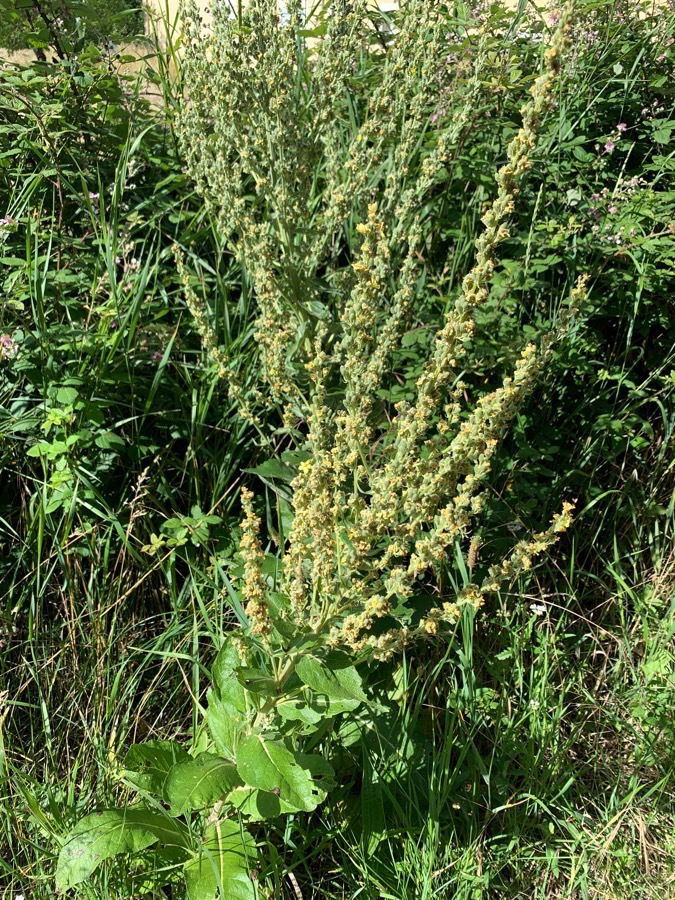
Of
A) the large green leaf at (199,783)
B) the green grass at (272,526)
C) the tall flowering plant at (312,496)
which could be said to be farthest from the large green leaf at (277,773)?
the green grass at (272,526)

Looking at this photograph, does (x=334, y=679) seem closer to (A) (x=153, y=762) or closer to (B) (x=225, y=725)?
(B) (x=225, y=725)

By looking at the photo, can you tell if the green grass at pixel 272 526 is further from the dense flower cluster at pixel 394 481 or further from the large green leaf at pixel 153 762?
the dense flower cluster at pixel 394 481

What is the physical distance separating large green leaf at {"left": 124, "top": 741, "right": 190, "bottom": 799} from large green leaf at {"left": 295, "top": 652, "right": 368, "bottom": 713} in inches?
16.6

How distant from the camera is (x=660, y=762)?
7.50 ft

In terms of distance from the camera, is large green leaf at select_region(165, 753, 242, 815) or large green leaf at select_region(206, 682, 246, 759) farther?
large green leaf at select_region(206, 682, 246, 759)

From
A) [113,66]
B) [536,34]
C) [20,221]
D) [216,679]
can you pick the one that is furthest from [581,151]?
[216,679]

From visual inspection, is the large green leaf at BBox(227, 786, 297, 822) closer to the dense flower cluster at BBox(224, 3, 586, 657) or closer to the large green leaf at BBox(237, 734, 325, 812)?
the large green leaf at BBox(237, 734, 325, 812)

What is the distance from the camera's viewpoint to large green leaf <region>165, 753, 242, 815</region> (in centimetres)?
168

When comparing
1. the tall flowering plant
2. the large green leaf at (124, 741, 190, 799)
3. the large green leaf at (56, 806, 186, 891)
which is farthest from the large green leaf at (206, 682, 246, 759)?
the large green leaf at (56, 806, 186, 891)

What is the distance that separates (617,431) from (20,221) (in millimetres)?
2423

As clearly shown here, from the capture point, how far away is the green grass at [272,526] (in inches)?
81.7

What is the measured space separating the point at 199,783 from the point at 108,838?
0.84 feet

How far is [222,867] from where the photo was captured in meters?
1.75

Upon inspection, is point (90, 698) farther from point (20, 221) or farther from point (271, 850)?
point (20, 221)
